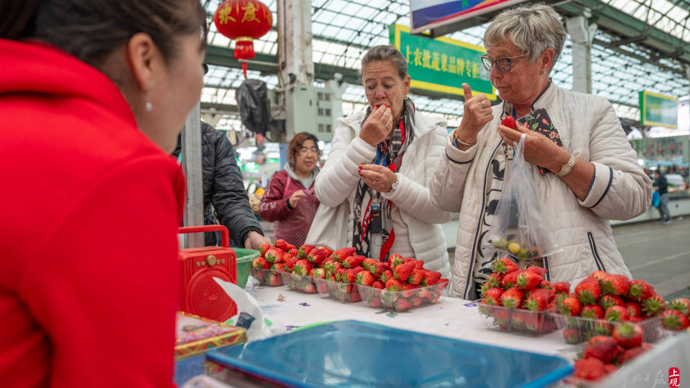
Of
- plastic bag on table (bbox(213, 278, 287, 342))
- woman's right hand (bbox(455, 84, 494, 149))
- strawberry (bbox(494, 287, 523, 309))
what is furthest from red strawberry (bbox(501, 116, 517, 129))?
plastic bag on table (bbox(213, 278, 287, 342))

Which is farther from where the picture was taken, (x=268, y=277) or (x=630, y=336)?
(x=268, y=277)

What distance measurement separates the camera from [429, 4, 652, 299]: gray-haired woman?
1.63 meters

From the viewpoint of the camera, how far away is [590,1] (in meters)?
13.3

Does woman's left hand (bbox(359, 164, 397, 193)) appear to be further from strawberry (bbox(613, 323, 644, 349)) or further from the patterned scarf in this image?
strawberry (bbox(613, 323, 644, 349))

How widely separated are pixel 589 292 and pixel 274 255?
3.75ft

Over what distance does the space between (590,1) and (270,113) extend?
10.7m

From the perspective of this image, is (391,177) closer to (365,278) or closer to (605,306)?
(365,278)

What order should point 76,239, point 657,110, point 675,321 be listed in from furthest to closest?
1. point 657,110
2. point 675,321
3. point 76,239

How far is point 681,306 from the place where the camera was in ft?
3.25

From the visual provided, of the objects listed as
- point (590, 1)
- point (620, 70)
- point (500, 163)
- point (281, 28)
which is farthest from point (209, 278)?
point (620, 70)

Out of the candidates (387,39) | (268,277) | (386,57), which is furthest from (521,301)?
(387,39)

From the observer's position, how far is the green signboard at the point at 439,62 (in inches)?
283

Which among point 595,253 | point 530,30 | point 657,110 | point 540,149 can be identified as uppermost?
point 657,110

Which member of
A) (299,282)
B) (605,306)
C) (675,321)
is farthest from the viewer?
(299,282)
